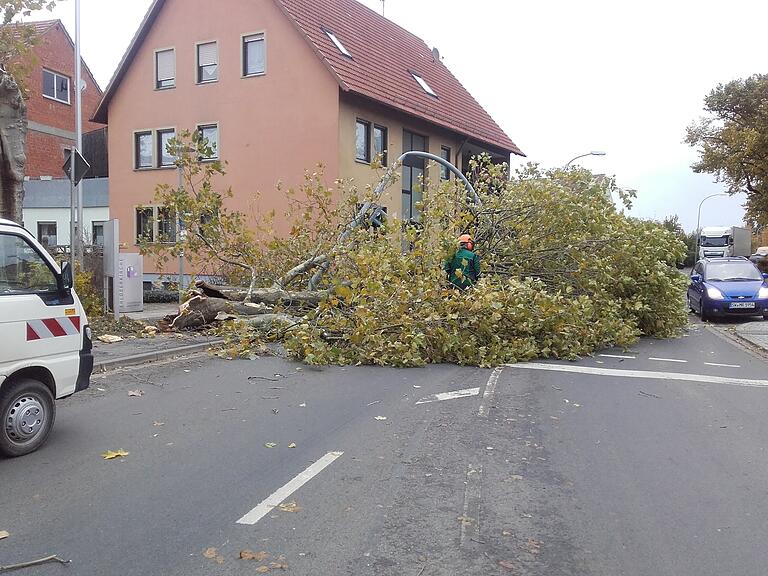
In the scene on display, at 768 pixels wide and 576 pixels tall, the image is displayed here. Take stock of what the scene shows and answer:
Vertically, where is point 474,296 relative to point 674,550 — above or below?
above

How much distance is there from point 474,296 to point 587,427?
4.31 meters

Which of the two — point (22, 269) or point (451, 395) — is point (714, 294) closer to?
point (451, 395)

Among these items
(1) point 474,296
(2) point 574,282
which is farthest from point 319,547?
(2) point 574,282

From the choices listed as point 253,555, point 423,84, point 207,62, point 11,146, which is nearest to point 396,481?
point 253,555

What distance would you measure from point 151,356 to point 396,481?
6227 mm

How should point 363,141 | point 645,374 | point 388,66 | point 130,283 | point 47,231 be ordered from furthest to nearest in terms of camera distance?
point 47,231
point 388,66
point 363,141
point 130,283
point 645,374

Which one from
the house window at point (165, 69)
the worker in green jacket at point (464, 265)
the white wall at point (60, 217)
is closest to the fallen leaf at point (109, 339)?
the worker in green jacket at point (464, 265)

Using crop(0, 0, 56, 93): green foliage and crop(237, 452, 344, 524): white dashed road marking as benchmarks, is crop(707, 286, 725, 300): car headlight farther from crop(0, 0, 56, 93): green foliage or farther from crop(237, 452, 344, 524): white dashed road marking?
crop(0, 0, 56, 93): green foliage

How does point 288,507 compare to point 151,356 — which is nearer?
point 288,507

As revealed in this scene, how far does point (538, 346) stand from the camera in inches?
419

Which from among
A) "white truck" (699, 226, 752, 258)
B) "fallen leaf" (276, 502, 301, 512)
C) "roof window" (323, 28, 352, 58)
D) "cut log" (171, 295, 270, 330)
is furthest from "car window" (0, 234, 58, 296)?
"white truck" (699, 226, 752, 258)

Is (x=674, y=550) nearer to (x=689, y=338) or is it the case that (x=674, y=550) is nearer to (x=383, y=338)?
(x=383, y=338)

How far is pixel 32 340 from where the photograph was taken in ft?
17.2

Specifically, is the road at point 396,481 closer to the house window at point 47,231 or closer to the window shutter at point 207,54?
the window shutter at point 207,54
